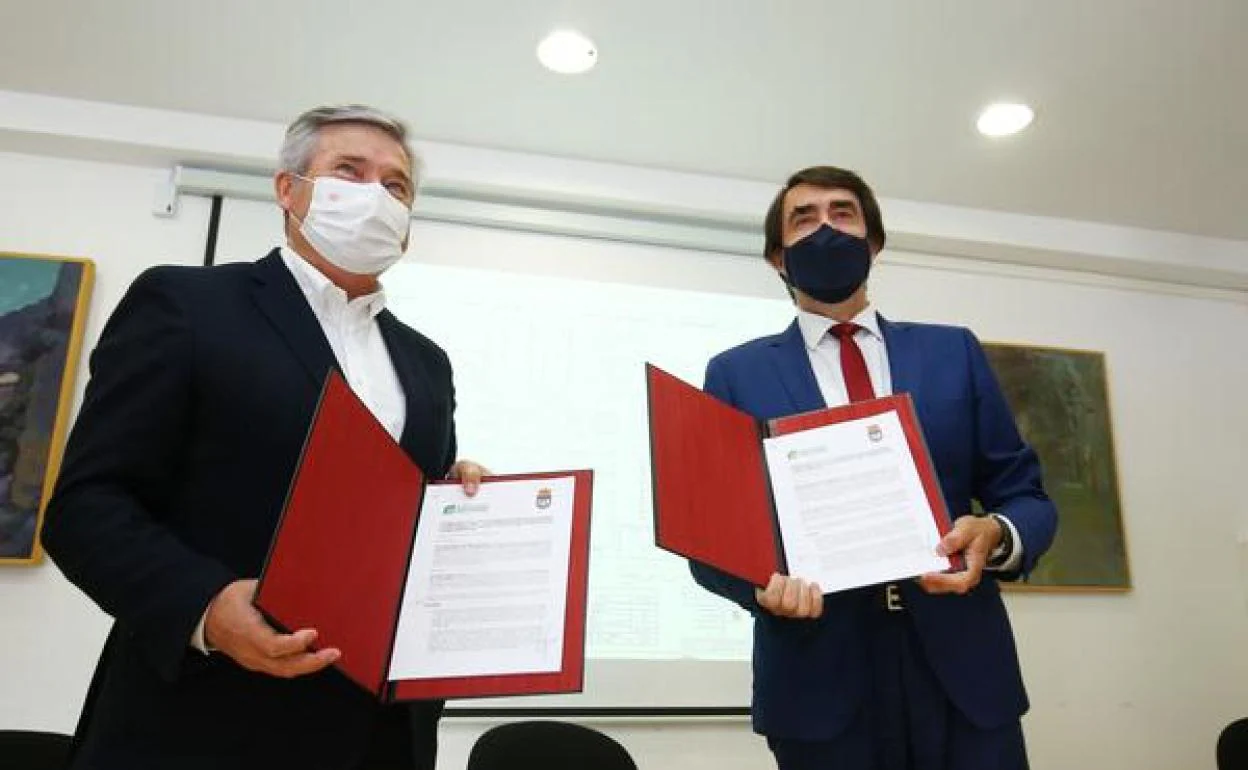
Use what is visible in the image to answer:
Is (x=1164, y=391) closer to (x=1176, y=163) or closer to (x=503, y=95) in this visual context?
(x=1176, y=163)

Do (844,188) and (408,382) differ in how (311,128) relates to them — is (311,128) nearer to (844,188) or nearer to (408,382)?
(408,382)

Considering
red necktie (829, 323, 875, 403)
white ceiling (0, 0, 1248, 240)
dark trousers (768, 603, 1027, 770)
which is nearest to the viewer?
dark trousers (768, 603, 1027, 770)

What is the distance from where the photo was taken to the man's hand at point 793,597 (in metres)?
1.04

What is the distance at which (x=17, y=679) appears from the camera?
2.33 m

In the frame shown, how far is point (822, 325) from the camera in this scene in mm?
1372

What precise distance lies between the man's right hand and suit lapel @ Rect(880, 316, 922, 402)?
96cm

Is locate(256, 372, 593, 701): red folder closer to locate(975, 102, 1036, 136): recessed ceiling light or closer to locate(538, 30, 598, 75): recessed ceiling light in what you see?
locate(538, 30, 598, 75): recessed ceiling light

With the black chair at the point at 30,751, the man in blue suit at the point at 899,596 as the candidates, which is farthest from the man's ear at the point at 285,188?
the black chair at the point at 30,751

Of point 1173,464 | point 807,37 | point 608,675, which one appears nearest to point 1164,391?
point 1173,464

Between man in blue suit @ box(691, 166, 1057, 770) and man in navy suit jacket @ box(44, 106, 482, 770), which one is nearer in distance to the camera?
man in navy suit jacket @ box(44, 106, 482, 770)

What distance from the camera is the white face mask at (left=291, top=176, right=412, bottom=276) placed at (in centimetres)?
120

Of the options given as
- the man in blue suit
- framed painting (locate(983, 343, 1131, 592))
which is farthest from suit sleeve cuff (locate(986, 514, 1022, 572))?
framed painting (locate(983, 343, 1131, 592))

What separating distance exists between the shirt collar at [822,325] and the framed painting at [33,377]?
7.89 ft

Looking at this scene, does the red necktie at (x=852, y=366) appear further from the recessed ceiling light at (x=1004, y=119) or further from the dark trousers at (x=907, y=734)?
the recessed ceiling light at (x=1004, y=119)
